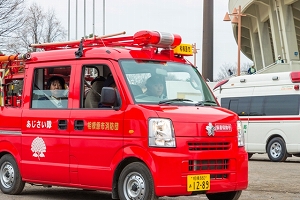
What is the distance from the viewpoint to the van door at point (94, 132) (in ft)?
31.7

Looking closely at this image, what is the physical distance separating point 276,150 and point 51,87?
14155 mm

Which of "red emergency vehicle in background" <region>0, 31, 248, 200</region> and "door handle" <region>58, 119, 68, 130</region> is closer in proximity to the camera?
"red emergency vehicle in background" <region>0, 31, 248, 200</region>

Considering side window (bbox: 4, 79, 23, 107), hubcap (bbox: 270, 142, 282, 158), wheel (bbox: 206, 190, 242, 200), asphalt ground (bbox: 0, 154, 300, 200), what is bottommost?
wheel (bbox: 206, 190, 242, 200)

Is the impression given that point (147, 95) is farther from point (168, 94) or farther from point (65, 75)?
point (65, 75)

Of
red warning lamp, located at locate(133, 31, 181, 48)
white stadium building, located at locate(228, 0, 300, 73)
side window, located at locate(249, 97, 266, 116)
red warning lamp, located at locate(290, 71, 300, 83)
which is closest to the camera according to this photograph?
red warning lamp, located at locate(133, 31, 181, 48)

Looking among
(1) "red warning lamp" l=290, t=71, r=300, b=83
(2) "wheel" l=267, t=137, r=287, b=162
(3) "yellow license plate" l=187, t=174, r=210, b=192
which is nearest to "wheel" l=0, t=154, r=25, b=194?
(3) "yellow license plate" l=187, t=174, r=210, b=192

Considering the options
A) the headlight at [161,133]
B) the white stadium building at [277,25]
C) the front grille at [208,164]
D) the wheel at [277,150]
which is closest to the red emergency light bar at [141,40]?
the headlight at [161,133]

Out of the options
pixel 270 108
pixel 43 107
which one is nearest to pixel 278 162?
pixel 270 108

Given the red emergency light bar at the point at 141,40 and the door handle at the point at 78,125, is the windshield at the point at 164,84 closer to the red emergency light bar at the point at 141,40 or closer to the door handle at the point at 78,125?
the red emergency light bar at the point at 141,40

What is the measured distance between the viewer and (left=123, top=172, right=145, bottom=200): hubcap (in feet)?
30.3

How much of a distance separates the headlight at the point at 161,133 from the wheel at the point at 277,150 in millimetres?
15012

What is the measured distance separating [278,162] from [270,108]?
191 cm

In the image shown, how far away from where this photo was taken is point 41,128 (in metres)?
10.8

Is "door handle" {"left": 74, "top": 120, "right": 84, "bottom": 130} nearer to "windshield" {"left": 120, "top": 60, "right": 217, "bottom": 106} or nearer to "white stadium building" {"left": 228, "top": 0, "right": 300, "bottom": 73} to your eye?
"windshield" {"left": 120, "top": 60, "right": 217, "bottom": 106}
